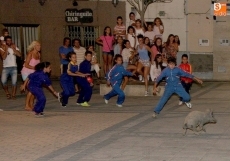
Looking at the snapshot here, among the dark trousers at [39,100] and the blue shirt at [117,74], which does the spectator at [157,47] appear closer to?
the blue shirt at [117,74]

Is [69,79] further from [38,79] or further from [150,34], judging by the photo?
[150,34]

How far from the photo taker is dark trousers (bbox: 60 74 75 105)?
46.4 ft

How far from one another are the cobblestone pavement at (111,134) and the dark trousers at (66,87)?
29 centimetres

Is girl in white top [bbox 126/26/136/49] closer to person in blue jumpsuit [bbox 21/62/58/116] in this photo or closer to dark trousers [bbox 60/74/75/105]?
dark trousers [bbox 60/74/75/105]

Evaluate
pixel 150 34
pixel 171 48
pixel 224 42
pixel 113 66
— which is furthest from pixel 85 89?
pixel 224 42

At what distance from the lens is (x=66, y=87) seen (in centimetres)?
1418

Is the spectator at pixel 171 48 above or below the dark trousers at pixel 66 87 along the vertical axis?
above

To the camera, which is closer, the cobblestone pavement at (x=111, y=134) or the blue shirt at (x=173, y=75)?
the cobblestone pavement at (x=111, y=134)

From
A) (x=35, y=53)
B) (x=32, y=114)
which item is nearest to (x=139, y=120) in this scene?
(x=32, y=114)

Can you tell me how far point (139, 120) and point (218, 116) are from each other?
A: 1686mm

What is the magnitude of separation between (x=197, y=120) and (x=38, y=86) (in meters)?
4.28

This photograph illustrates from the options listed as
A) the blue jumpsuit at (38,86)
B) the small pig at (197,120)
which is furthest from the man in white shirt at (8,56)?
the small pig at (197,120)

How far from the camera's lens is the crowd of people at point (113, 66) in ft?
41.8

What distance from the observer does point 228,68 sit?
21.3m
